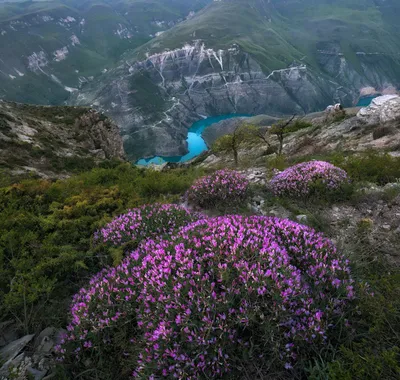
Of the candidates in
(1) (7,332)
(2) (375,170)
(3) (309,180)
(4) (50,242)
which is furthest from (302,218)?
(1) (7,332)

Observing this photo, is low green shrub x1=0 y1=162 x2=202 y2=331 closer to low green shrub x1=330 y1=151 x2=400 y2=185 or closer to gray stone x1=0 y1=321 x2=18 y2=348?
gray stone x1=0 y1=321 x2=18 y2=348

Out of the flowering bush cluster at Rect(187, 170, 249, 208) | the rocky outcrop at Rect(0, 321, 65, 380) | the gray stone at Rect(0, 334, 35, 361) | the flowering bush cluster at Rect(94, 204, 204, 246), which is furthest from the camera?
the flowering bush cluster at Rect(187, 170, 249, 208)

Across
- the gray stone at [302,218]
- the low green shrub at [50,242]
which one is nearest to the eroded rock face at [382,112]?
the gray stone at [302,218]

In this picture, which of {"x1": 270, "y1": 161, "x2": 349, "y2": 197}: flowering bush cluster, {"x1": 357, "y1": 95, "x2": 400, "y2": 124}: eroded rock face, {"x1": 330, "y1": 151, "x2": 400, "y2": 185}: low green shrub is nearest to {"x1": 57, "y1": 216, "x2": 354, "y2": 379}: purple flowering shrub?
{"x1": 270, "y1": 161, "x2": 349, "y2": 197}: flowering bush cluster

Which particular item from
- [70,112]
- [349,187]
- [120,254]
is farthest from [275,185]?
[70,112]

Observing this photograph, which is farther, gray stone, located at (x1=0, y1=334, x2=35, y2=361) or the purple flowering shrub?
gray stone, located at (x1=0, y1=334, x2=35, y2=361)

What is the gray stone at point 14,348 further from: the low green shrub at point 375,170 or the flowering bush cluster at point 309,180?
the low green shrub at point 375,170

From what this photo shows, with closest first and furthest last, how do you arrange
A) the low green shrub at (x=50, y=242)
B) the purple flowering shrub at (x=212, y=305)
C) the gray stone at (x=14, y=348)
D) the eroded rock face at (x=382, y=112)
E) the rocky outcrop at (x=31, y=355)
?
the purple flowering shrub at (x=212, y=305)
the rocky outcrop at (x=31, y=355)
the gray stone at (x=14, y=348)
the low green shrub at (x=50, y=242)
the eroded rock face at (x=382, y=112)
